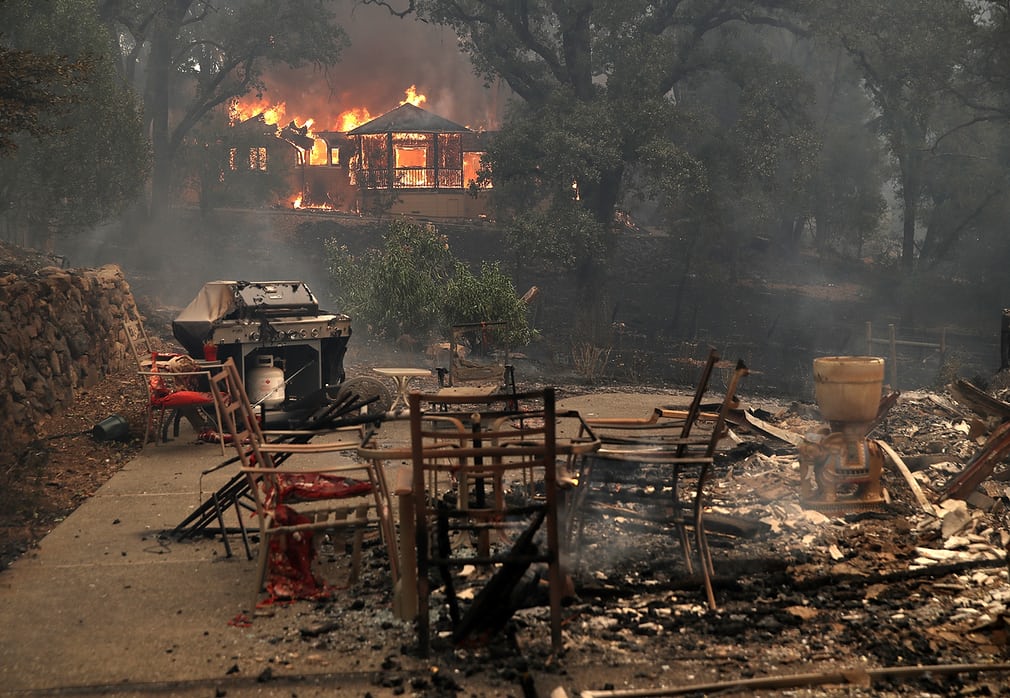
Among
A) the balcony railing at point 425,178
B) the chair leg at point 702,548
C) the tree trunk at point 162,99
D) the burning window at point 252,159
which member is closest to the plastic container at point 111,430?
the chair leg at point 702,548

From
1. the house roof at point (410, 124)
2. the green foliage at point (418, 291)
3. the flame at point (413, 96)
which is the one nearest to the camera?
the green foliage at point (418, 291)

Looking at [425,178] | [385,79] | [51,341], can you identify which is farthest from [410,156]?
[51,341]

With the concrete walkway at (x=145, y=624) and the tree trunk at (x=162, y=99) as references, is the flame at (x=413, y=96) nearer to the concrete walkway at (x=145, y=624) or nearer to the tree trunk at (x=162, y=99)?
the tree trunk at (x=162, y=99)

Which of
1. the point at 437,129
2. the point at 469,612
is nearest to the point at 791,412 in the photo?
the point at 469,612

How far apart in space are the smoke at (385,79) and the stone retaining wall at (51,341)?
30.2m

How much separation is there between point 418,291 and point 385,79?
3027 centimetres

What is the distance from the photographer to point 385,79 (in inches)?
1922

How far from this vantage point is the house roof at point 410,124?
3697 cm

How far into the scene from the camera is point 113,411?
13.7 m

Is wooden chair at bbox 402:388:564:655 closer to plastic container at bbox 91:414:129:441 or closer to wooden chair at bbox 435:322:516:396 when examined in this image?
wooden chair at bbox 435:322:516:396

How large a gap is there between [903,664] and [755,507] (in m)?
3.03

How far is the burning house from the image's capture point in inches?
1447

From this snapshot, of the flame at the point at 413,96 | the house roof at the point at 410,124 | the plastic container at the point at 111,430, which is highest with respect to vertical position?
the flame at the point at 413,96

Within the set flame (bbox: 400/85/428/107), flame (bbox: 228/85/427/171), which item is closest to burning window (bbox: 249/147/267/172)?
flame (bbox: 228/85/427/171)
